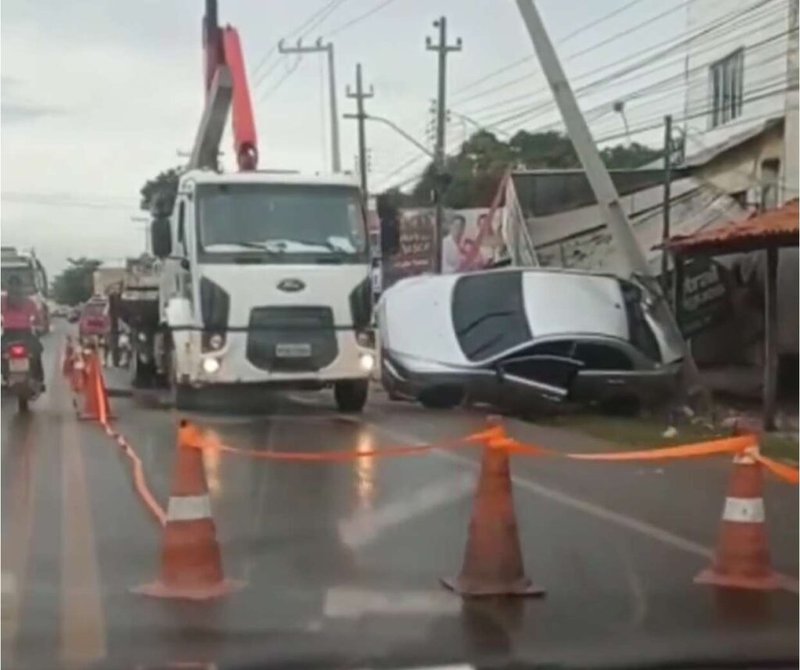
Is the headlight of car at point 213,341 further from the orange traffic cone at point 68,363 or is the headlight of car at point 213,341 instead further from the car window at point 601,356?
the orange traffic cone at point 68,363

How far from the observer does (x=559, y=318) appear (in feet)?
67.4

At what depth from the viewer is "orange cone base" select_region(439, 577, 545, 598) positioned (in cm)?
738

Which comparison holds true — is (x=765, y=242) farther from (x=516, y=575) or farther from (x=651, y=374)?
(x=516, y=575)

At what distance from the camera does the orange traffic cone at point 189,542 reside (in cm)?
729

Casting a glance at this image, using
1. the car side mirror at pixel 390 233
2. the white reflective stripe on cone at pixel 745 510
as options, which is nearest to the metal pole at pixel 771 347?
the car side mirror at pixel 390 233

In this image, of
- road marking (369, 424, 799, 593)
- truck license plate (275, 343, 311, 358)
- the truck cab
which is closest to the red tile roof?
the truck cab

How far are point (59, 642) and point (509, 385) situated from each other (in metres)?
14.1

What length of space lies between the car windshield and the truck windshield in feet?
15.1

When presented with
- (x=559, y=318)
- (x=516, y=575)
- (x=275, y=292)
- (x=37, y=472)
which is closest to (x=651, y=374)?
(x=559, y=318)

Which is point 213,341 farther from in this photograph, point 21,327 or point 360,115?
point 360,115

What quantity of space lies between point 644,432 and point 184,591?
478 inches

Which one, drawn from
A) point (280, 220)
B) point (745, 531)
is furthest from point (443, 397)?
point (745, 531)

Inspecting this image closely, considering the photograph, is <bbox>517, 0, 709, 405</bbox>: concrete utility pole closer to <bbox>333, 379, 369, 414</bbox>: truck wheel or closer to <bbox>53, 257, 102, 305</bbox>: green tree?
<bbox>333, 379, 369, 414</bbox>: truck wheel

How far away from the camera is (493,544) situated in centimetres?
750
